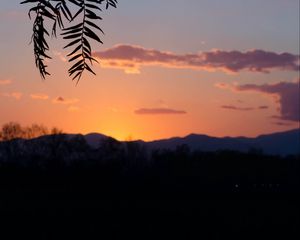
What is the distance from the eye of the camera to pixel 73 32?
2.02ft

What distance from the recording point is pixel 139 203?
45.9 m

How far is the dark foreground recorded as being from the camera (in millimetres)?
29469

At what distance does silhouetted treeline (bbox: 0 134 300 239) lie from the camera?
3048 centimetres

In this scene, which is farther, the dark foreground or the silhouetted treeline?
the silhouetted treeline

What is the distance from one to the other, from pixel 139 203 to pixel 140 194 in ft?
30.5

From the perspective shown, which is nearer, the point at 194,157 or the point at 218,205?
the point at 218,205

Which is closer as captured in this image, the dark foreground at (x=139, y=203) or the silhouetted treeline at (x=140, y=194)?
the dark foreground at (x=139, y=203)

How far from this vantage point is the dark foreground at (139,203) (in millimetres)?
29469

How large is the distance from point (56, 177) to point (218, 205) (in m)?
27.6

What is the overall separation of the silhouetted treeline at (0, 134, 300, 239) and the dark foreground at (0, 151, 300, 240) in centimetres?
6

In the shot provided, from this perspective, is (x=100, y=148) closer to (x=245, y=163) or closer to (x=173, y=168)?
(x=173, y=168)

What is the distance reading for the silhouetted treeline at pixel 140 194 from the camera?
1200 inches

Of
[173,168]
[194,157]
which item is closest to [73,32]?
[173,168]

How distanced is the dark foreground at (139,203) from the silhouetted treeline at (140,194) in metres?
0.06
